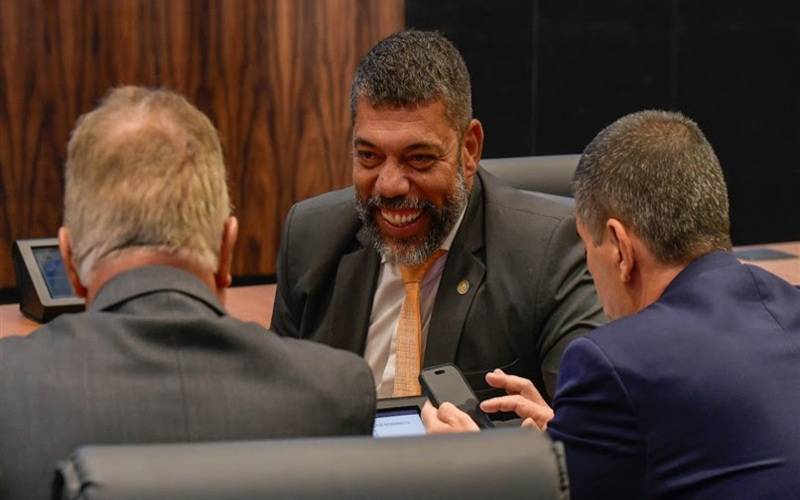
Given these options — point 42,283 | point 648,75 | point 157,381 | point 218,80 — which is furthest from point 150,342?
point 648,75

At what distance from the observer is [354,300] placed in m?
2.35

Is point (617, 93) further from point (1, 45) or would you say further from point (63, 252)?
point (63, 252)

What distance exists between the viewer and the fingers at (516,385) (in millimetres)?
2005

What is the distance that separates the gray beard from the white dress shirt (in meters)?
0.03

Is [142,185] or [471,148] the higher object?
[142,185]

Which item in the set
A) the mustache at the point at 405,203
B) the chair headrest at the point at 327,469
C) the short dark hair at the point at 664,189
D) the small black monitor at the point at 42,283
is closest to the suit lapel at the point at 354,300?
the mustache at the point at 405,203

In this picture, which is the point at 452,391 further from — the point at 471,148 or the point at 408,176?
the point at 471,148

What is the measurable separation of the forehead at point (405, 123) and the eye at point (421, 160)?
40 millimetres

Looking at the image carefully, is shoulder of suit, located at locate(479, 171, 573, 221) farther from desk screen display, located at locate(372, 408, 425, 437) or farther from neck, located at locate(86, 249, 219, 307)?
neck, located at locate(86, 249, 219, 307)

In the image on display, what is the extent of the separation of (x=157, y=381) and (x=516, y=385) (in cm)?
92

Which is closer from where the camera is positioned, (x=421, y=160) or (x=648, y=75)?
(x=421, y=160)

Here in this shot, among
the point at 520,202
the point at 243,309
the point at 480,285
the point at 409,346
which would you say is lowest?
the point at 243,309

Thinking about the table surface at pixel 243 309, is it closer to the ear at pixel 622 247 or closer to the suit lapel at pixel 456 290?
the suit lapel at pixel 456 290

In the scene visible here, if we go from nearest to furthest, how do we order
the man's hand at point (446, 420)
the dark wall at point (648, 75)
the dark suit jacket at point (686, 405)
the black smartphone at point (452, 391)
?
the dark suit jacket at point (686, 405)
the man's hand at point (446, 420)
the black smartphone at point (452, 391)
the dark wall at point (648, 75)
